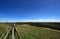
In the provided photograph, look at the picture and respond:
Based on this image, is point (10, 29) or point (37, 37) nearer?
point (10, 29)

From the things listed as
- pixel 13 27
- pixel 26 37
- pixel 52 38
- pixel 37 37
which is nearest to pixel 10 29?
pixel 13 27

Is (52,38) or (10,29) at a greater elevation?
(10,29)

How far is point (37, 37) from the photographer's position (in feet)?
47.6

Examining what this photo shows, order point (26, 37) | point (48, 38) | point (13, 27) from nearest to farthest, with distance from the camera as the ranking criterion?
point (13, 27) < point (26, 37) < point (48, 38)

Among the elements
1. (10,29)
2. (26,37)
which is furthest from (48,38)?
A: (10,29)

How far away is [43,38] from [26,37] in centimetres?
247

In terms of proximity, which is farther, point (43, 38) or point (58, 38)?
point (58, 38)

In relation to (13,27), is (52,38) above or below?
below

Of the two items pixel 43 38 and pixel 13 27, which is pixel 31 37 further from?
pixel 13 27

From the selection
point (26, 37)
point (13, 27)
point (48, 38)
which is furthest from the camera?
point (48, 38)

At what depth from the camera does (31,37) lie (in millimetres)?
14070

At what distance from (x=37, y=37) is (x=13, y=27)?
10566mm

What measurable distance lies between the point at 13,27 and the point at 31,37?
10.0 meters

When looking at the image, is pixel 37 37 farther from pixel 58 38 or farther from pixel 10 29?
pixel 10 29
